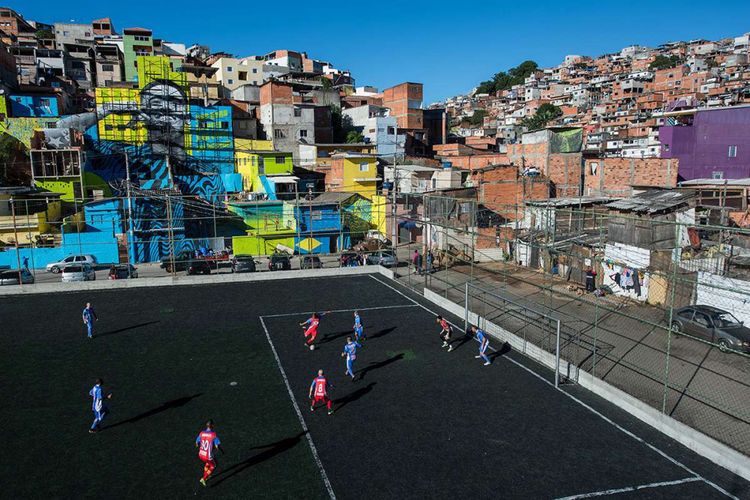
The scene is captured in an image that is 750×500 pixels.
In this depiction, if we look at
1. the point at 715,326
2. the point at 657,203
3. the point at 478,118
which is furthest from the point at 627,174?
the point at 478,118

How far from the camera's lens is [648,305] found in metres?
22.0

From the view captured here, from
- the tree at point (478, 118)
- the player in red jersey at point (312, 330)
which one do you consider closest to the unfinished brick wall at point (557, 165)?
the player in red jersey at point (312, 330)

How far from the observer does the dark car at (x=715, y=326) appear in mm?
17203

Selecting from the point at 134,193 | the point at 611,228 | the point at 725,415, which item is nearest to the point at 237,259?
the point at 134,193

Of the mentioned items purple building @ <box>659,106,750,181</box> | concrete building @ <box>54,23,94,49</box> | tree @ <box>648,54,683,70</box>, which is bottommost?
purple building @ <box>659,106,750,181</box>

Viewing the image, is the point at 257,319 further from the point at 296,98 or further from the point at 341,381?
the point at 296,98

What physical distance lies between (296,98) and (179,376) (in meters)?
49.2

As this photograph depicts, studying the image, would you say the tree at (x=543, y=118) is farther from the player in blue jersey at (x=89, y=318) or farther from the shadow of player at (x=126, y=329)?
the player in blue jersey at (x=89, y=318)

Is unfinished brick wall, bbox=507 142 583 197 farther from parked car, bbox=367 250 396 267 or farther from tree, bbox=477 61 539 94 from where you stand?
tree, bbox=477 61 539 94

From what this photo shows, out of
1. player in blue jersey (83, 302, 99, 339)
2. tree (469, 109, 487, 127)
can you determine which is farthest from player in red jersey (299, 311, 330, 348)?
tree (469, 109, 487, 127)

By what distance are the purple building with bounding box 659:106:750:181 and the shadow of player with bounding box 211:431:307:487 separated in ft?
127

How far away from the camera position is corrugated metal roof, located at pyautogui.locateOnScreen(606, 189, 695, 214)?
957 inches

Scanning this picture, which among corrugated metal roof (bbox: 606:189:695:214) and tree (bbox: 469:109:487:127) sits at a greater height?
tree (bbox: 469:109:487:127)

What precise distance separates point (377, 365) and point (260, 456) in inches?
206
